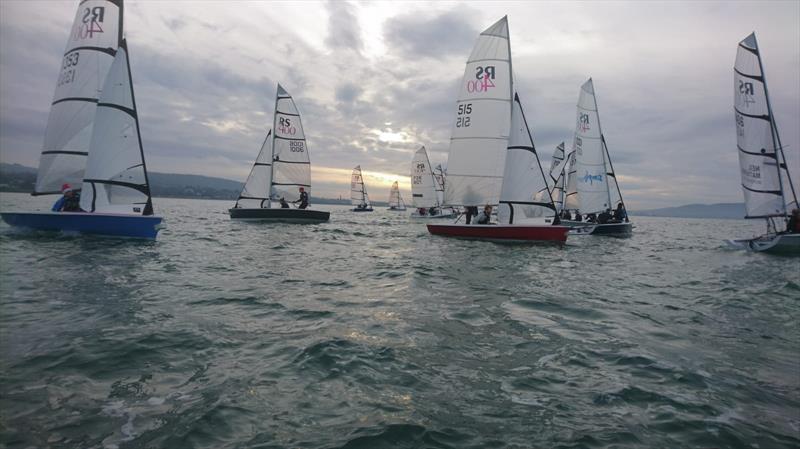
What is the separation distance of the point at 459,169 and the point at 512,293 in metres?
14.5

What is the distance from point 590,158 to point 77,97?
100 ft

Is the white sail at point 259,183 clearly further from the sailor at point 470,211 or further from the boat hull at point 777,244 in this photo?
the boat hull at point 777,244

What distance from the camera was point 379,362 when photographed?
4.29 meters

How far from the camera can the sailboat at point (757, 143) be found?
69.3 feet

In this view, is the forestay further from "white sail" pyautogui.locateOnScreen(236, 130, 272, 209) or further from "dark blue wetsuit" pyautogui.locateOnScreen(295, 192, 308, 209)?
"white sail" pyautogui.locateOnScreen(236, 130, 272, 209)

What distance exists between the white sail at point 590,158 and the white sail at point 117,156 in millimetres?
27270

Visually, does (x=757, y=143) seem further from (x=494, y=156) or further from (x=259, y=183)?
(x=259, y=183)

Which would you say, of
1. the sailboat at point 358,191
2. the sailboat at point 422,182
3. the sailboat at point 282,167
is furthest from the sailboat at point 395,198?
the sailboat at point 282,167

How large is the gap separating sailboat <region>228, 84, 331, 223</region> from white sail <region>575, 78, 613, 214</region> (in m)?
18.9

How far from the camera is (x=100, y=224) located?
13.7 metres

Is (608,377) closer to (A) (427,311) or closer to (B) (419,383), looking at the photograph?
(B) (419,383)

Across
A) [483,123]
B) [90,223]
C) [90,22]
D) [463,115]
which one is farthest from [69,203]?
[483,123]

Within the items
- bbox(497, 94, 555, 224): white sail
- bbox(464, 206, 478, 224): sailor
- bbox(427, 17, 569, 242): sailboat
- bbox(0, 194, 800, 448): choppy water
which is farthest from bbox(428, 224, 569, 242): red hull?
bbox(0, 194, 800, 448): choppy water

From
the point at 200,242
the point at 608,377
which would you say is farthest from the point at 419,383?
the point at 200,242
